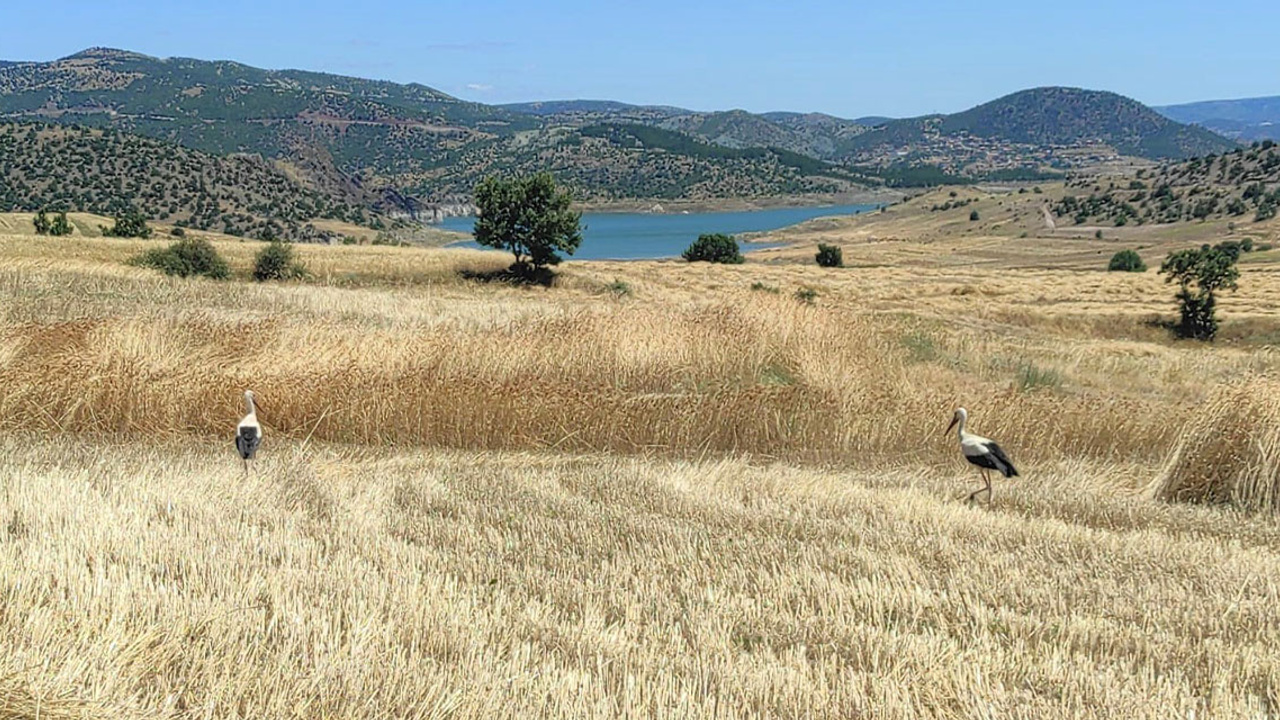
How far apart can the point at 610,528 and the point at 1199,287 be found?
181 feet

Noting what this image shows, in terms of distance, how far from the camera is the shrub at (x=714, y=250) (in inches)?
3777

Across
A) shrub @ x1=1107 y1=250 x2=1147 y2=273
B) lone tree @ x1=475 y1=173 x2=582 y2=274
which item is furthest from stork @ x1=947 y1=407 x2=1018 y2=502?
shrub @ x1=1107 y1=250 x2=1147 y2=273

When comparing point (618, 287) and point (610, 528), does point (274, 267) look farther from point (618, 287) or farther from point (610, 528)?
point (610, 528)

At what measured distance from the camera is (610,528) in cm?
663

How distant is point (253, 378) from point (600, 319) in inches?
203

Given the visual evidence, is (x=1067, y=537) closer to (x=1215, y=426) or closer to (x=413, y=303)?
(x=1215, y=426)

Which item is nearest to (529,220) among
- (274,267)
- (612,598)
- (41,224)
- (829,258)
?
(274,267)

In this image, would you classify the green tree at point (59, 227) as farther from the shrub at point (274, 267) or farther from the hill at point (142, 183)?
the hill at point (142, 183)

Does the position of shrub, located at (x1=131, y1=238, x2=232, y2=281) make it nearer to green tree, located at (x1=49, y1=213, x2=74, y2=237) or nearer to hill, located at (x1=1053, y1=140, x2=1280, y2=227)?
green tree, located at (x1=49, y1=213, x2=74, y2=237)

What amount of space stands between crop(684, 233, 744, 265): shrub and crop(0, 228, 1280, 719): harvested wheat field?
80834mm

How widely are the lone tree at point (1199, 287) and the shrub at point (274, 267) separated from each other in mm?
45928

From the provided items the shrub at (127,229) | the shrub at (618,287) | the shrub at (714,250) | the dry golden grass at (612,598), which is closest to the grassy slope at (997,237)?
the shrub at (714,250)

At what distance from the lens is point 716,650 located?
170 inches

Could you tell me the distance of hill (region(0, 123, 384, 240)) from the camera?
120875 mm
